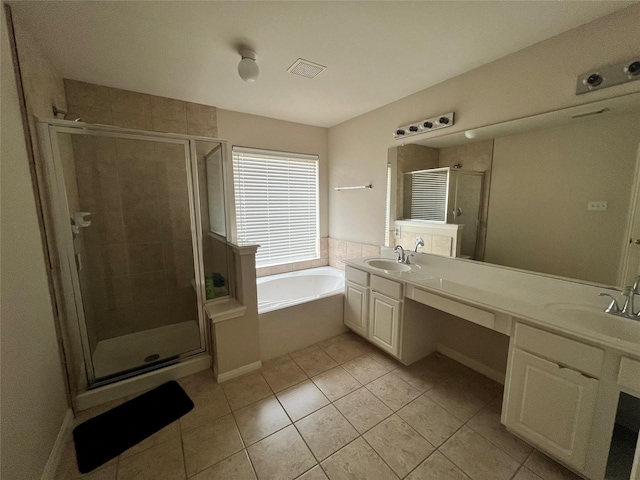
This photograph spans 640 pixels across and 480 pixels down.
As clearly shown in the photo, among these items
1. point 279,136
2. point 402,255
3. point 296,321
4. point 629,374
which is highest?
point 279,136

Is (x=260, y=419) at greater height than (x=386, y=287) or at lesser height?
lesser

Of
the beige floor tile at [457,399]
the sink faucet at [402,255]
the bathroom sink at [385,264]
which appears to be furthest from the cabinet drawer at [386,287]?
the beige floor tile at [457,399]

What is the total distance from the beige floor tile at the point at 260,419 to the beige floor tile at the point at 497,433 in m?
1.18

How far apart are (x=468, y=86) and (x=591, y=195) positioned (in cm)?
112

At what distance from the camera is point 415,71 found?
192cm

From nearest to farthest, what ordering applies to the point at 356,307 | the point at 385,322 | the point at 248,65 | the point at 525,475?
the point at 525,475 → the point at 248,65 → the point at 385,322 → the point at 356,307

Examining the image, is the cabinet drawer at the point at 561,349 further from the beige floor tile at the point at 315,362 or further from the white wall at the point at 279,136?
the white wall at the point at 279,136

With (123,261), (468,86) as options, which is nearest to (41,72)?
(123,261)

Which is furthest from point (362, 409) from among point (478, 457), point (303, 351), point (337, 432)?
point (303, 351)

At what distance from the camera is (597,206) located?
1.47m

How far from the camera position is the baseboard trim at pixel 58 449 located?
1.23 metres

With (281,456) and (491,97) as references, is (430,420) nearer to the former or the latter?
(281,456)

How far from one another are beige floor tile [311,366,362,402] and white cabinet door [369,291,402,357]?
393mm

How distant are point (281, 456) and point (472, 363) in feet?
5.40
